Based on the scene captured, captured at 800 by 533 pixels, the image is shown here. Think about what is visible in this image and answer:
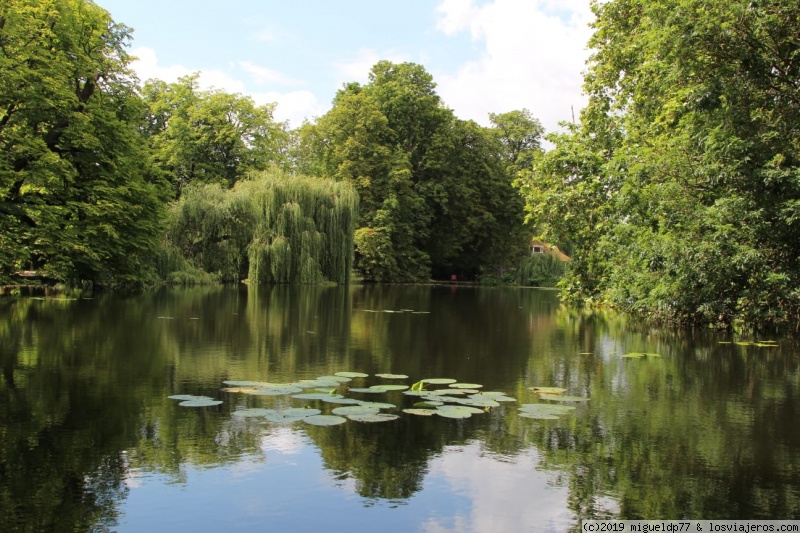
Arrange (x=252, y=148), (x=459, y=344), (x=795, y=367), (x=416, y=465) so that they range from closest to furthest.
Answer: (x=416, y=465), (x=795, y=367), (x=459, y=344), (x=252, y=148)

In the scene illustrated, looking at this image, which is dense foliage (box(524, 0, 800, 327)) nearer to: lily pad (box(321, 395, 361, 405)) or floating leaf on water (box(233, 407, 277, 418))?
lily pad (box(321, 395, 361, 405))

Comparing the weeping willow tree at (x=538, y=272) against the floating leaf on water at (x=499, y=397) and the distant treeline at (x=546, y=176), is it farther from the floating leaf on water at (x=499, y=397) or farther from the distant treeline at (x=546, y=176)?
the floating leaf on water at (x=499, y=397)

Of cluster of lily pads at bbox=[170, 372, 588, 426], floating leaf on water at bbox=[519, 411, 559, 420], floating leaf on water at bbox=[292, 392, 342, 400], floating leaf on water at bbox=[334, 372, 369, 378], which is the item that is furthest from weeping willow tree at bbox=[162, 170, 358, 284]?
floating leaf on water at bbox=[519, 411, 559, 420]

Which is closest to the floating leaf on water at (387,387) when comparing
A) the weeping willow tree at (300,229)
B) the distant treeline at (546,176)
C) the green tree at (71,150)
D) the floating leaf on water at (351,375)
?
the floating leaf on water at (351,375)

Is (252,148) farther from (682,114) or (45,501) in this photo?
(45,501)

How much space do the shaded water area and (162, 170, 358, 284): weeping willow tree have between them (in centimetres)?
2361

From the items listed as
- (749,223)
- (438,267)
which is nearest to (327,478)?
(749,223)

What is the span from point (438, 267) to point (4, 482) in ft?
185

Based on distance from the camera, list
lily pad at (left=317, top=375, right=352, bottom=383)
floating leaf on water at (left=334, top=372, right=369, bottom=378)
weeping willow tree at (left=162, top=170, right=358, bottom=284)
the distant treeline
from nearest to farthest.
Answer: lily pad at (left=317, top=375, right=352, bottom=383) → floating leaf on water at (left=334, top=372, right=369, bottom=378) → the distant treeline → weeping willow tree at (left=162, top=170, right=358, bottom=284)

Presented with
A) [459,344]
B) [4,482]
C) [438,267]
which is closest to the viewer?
[4,482]

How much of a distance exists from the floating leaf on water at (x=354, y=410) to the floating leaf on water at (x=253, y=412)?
25.5 inches

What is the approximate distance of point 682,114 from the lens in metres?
17.1

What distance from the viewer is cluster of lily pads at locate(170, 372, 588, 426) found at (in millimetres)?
7090

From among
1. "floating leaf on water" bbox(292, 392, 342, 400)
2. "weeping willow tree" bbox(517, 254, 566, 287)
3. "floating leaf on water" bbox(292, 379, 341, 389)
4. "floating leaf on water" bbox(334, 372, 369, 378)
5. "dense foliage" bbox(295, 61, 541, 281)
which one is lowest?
"floating leaf on water" bbox(292, 392, 342, 400)
